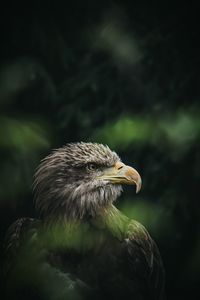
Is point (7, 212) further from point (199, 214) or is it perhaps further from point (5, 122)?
point (199, 214)

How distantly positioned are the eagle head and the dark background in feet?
0.22

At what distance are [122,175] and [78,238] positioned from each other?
15.3 inches

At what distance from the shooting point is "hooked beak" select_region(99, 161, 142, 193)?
2.77 m

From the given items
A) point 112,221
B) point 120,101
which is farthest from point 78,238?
point 120,101

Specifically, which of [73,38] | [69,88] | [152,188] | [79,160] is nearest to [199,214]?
[152,188]

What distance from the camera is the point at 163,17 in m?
3.21

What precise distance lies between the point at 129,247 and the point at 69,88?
0.88 m

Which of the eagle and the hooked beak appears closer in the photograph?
the hooked beak

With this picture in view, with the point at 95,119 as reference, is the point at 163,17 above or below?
above

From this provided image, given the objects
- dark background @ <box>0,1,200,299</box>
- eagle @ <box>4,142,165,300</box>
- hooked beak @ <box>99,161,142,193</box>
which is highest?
dark background @ <box>0,1,200,299</box>

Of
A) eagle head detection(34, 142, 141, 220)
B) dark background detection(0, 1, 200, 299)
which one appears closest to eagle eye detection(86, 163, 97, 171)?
eagle head detection(34, 142, 141, 220)

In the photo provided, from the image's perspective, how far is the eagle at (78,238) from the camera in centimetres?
289

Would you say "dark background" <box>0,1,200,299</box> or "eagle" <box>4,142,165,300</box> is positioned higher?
"dark background" <box>0,1,200,299</box>

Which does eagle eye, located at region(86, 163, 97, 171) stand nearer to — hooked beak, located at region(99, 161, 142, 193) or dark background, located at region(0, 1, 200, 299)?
hooked beak, located at region(99, 161, 142, 193)
